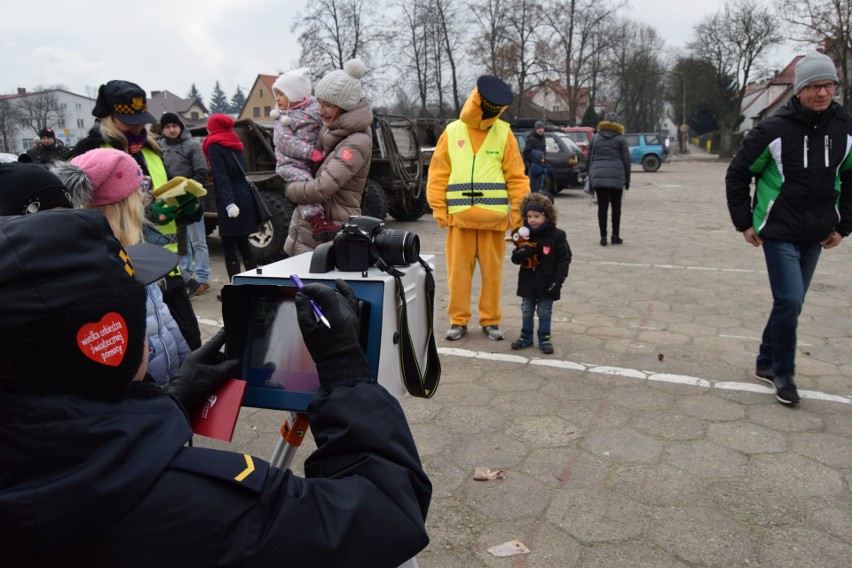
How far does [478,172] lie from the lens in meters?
4.79

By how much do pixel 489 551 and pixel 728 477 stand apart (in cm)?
122

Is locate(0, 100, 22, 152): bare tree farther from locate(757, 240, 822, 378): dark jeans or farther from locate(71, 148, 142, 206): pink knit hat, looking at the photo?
locate(757, 240, 822, 378): dark jeans

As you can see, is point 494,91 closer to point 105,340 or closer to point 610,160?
point 105,340

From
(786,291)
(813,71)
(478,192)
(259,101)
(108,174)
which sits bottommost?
(786,291)

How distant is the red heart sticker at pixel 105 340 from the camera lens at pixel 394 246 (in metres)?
0.80

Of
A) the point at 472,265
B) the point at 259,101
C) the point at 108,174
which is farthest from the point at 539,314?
the point at 259,101

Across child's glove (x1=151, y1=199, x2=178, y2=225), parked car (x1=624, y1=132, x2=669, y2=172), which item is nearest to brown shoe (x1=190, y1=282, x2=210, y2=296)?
child's glove (x1=151, y1=199, x2=178, y2=225)

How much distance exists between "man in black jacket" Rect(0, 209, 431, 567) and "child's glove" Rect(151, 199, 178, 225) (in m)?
3.26

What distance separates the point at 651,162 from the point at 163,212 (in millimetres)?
27954

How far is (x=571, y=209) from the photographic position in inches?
574

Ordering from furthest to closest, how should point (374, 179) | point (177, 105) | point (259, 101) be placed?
point (177, 105)
point (259, 101)
point (374, 179)

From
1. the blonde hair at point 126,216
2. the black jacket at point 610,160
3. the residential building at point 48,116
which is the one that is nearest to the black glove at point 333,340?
the blonde hair at point 126,216

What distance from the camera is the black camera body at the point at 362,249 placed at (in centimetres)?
167

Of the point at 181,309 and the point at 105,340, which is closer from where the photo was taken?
the point at 105,340
